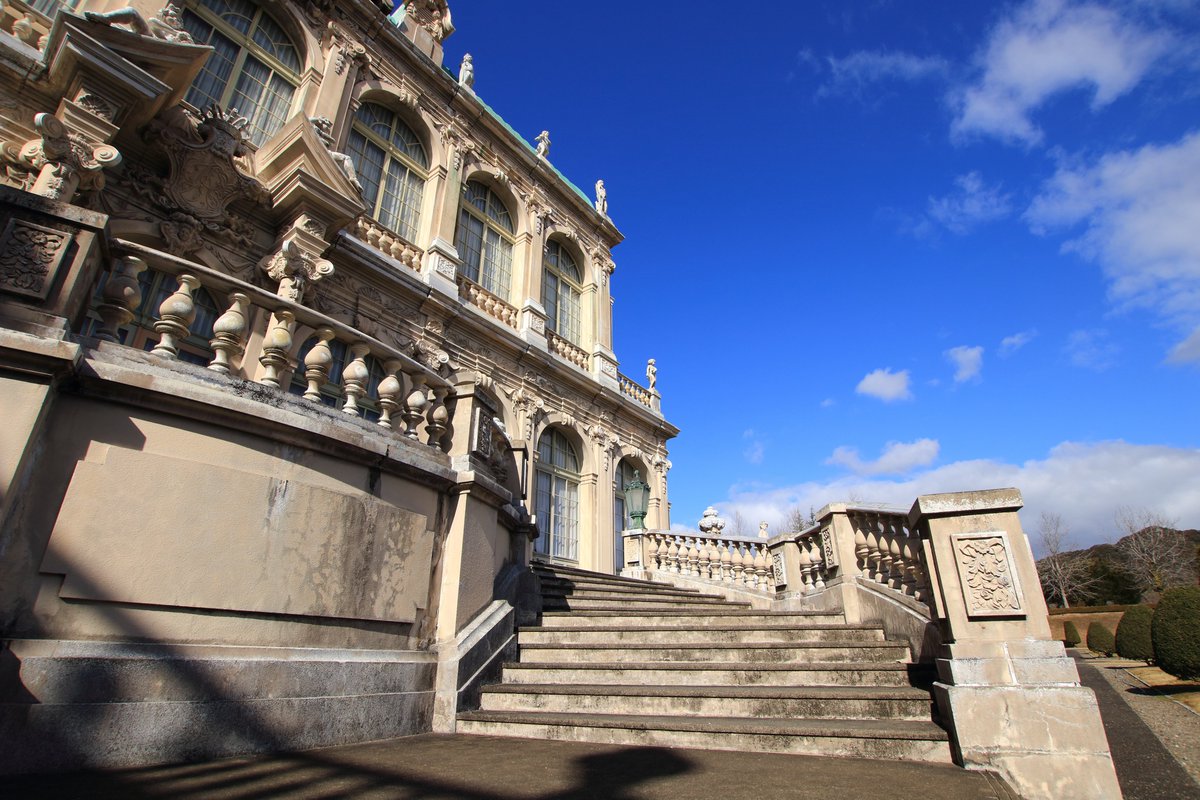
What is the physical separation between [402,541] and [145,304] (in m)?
5.64

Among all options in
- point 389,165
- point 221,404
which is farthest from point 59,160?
point 389,165

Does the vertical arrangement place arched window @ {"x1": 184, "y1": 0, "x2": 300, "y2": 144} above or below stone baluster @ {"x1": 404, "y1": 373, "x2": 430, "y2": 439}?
above

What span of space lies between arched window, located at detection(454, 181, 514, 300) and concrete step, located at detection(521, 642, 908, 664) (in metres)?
9.85

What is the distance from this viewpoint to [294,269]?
849cm

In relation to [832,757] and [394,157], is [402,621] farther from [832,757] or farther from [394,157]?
[394,157]

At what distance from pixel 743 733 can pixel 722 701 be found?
0.58 m

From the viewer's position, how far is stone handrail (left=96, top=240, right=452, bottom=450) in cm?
384

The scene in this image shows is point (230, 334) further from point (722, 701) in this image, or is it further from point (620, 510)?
point (620, 510)

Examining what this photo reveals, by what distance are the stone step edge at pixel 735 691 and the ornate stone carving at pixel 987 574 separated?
774mm

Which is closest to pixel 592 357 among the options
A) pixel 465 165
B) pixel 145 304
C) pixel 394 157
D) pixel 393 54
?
pixel 465 165

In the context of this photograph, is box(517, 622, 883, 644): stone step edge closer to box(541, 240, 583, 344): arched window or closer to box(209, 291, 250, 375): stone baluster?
box(209, 291, 250, 375): stone baluster

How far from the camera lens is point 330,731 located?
12.4 feet

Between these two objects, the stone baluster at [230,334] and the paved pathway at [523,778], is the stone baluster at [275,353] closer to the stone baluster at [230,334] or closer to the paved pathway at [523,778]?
the stone baluster at [230,334]

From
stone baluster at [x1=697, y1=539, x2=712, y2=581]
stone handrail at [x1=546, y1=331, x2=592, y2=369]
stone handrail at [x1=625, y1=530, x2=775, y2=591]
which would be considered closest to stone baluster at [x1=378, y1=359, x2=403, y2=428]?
stone handrail at [x1=625, y1=530, x2=775, y2=591]
